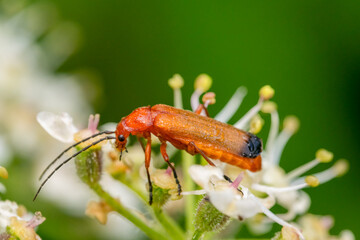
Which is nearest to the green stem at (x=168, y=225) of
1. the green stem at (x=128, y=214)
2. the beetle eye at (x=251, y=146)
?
the green stem at (x=128, y=214)

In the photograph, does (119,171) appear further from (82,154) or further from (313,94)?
(313,94)

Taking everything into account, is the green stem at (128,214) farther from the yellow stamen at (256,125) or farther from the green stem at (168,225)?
the yellow stamen at (256,125)

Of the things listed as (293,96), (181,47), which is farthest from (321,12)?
(181,47)

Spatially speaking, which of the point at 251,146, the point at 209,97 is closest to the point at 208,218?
the point at 251,146

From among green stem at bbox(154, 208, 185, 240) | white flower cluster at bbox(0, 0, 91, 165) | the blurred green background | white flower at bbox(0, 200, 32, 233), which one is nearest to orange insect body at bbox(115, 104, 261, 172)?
green stem at bbox(154, 208, 185, 240)

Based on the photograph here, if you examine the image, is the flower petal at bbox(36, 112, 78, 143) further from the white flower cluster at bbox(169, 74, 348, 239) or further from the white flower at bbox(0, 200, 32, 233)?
the white flower cluster at bbox(169, 74, 348, 239)

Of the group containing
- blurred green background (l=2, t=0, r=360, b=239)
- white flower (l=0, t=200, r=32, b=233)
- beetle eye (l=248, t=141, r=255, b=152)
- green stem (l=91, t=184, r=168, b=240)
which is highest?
blurred green background (l=2, t=0, r=360, b=239)
